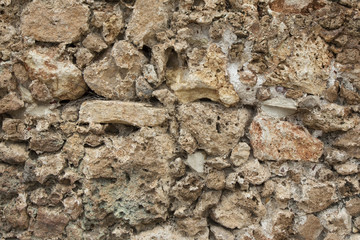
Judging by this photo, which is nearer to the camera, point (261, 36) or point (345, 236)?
point (261, 36)

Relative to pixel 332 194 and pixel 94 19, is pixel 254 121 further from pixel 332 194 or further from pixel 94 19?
pixel 94 19

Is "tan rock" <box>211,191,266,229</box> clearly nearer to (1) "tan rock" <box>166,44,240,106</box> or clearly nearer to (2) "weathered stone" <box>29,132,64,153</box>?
(1) "tan rock" <box>166,44,240,106</box>

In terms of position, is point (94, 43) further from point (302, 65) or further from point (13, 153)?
point (302, 65)

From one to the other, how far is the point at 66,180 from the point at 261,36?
1159mm

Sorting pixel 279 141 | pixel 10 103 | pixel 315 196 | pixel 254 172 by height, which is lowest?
pixel 315 196

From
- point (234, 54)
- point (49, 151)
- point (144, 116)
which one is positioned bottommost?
point (49, 151)

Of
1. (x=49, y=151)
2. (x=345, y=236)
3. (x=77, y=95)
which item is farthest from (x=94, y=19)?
(x=345, y=236)

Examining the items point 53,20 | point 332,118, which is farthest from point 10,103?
point 332,118

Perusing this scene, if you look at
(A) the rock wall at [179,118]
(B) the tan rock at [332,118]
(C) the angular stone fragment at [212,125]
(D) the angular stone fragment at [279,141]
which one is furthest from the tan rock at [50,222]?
(B) the tan rock at [332,118]

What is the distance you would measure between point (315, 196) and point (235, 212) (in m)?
0.40

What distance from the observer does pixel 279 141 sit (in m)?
1.60

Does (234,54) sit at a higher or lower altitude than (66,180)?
higher

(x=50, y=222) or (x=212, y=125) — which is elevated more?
(x=212, y=125)

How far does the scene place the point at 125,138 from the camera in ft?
5.26
